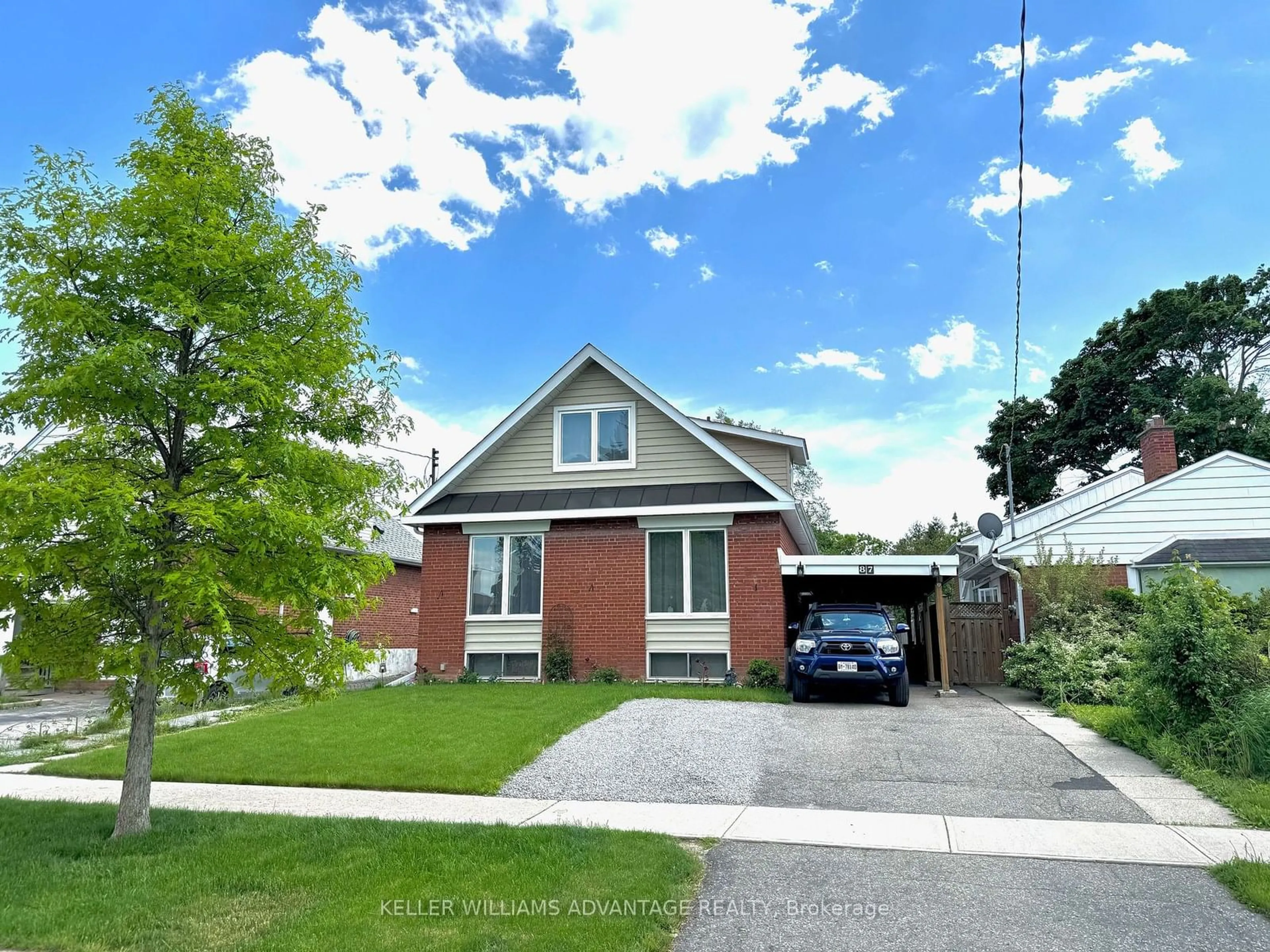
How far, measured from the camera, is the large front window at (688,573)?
16.0m

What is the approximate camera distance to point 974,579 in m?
25.6

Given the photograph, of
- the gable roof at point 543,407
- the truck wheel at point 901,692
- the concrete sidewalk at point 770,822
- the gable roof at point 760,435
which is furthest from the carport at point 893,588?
the concrete sidewalk at point 770,822

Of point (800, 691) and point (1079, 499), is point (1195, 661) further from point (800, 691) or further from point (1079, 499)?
point (1079, 499)

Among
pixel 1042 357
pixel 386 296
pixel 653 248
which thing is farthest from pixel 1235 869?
pixel 653 248

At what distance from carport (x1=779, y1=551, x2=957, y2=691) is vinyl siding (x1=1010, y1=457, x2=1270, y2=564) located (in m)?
2.82

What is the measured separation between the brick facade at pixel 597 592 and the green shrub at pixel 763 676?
2.26 m

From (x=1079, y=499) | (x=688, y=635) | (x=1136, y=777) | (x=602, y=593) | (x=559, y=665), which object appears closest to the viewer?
(x=1136, y=777)

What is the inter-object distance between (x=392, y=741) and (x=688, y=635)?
697cm

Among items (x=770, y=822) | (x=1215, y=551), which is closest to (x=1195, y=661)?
(x=770, y=822)

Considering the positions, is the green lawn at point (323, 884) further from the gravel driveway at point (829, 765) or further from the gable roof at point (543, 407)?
the gable roof at point (543, 407)

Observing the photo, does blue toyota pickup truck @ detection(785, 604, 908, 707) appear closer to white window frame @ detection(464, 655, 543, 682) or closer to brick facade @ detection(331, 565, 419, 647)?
white window frame @ detection(464, 655, 543, 682)

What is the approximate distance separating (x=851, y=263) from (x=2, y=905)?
17.3 metres

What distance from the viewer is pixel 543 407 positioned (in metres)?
17.8

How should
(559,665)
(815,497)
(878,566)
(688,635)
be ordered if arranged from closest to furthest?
(878,566) < (688,635) < (559,665) < (815,497)
